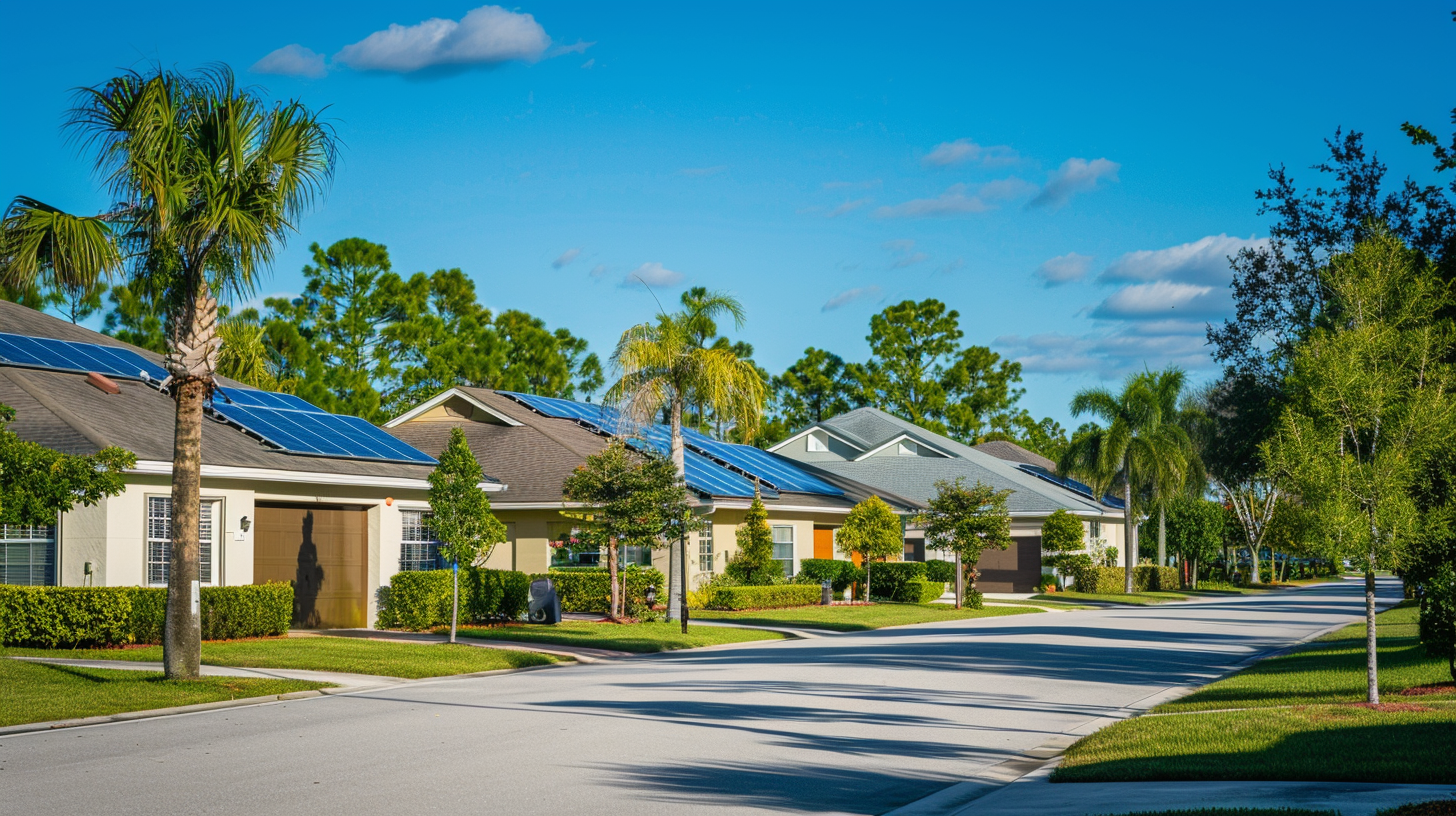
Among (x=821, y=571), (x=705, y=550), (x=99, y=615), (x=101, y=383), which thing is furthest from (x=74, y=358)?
(x=821, y=571)

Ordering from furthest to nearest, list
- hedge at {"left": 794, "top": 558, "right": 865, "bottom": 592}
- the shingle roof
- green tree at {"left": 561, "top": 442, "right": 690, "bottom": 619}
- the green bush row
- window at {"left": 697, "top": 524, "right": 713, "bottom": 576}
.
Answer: hedge at {"left": 794, "top": 558, "right": 865, "bottom": 592} → window at {"left": 697, "top": 524, "right": 713, "bottom": 576} → green tree at {"left": 561, "top": 442, "right": 690, "bottom": 619} → the shingle roof → the green bush row

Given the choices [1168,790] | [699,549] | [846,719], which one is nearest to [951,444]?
[699,549]

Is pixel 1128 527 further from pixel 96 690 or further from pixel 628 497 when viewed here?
pixel 96 690

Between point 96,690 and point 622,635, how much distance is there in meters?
11.6

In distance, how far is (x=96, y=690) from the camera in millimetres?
15336

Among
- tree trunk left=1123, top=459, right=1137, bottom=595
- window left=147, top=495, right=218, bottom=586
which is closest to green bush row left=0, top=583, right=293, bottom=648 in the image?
window left=147, top=495, right=218, bottom=586

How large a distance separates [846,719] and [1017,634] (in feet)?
49.1

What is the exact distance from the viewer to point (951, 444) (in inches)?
2335

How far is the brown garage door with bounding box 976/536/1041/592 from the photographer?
52.1 metres

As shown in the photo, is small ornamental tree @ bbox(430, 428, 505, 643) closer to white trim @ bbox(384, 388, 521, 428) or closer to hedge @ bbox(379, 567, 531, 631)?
hedge @ bbox(379, 567, 531, 631)

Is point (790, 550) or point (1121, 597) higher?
point (790, 550)

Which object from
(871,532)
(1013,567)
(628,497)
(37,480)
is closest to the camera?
(37,480)

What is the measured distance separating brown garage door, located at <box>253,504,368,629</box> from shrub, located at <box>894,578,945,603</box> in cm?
2004

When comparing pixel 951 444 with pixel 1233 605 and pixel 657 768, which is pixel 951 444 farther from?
pixel 657 768
